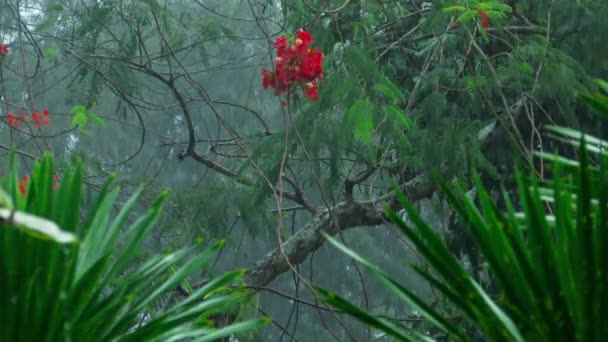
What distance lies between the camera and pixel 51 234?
0.67 meters

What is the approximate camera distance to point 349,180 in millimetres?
4531

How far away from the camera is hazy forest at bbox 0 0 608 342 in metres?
1.22

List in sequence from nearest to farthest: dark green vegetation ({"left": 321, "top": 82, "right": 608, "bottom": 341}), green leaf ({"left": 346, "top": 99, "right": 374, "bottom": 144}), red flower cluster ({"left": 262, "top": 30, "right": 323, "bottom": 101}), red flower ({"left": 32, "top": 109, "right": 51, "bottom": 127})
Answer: dark green vegetation ({"left": 321, "top": 82, "right": 608, "bottom": 341}), red flower cluster ({"left": 262, "top": 30, "right": 323, "bottom": 101}), green leaf ({"left": 346, "top": 99, "right": 374, "bottom": 144}), red flower ({"left": 32, "top": 109, "right": 51, "bottom": 127})

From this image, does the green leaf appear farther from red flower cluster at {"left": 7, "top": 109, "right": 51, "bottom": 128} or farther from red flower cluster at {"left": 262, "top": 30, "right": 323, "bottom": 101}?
red flower cluster at {"left": 7, "top": 109, "right": 51, "bottom": 128}

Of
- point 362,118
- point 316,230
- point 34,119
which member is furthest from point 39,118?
point 362,118

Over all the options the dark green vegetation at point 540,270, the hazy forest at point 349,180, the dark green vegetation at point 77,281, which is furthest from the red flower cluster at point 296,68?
the dark green vegetation at point 540,270

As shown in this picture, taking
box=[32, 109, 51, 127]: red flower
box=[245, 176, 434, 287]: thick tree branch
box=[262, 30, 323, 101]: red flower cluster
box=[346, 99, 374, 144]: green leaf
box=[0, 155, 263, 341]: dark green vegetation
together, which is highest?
box=[32, 109, 51, 127]: red flower

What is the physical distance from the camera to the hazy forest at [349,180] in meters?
1.22

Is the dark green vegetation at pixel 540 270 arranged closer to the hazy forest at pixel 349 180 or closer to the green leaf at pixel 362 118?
the hazy forest at pixel 349 180

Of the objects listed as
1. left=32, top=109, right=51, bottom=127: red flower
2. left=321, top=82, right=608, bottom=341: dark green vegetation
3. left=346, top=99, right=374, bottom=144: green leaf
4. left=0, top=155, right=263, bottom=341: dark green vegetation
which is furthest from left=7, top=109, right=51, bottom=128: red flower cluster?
left=321, top=82, right=608, bottom=341: dark green vegetation

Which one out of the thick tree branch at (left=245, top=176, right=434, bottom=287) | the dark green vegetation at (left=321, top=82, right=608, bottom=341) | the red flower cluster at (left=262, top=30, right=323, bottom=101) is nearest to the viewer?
the dark green vegetation at (left=321, top=82, right=608, bottom=341)

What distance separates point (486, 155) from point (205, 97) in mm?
1286

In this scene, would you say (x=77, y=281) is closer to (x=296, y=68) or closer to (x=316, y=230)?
(x=296, y=68)

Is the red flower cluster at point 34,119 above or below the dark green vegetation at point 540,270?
above
